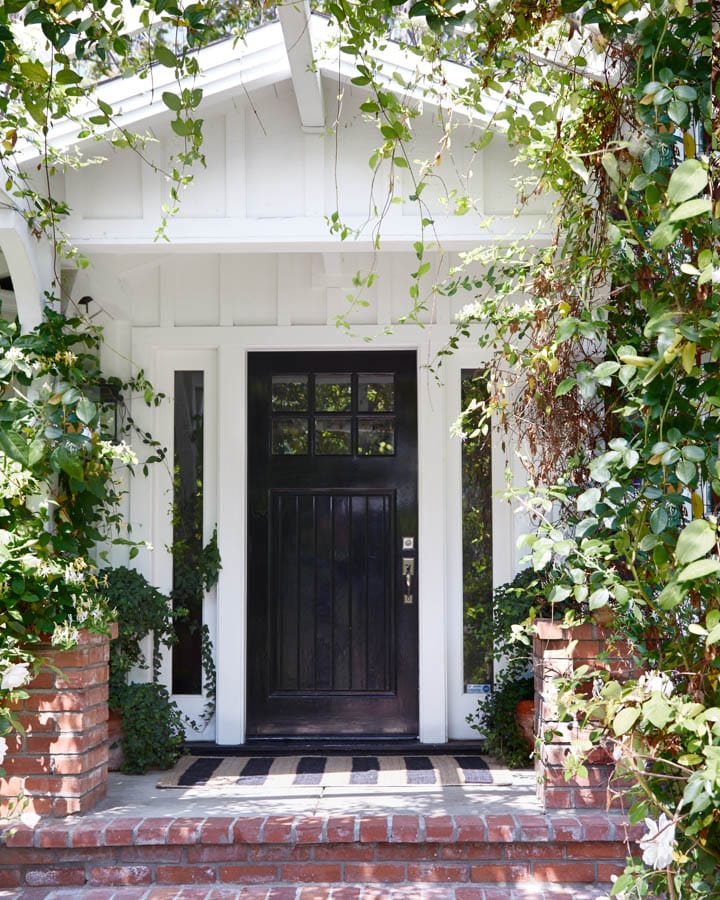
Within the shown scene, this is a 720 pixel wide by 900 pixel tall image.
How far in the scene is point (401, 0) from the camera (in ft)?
6.25

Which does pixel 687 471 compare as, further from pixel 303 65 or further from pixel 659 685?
pixel 303 65

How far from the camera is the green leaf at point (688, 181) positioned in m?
1.52

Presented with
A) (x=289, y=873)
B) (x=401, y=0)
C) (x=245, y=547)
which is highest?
(x=401, y=0)

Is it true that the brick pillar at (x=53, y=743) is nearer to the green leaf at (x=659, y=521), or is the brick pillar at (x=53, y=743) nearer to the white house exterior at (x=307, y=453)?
the white house exterior at (x=307, y=453)

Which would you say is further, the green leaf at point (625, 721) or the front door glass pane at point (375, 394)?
the front door glass pane at point (375, 394)

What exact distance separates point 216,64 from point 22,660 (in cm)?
226

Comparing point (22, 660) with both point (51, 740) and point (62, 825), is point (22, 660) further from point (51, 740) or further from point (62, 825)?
point (62, 825)

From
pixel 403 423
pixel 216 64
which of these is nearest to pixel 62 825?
pixel 403 423

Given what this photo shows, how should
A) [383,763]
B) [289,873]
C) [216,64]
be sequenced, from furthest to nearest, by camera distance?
1. [383,763]
2. [216,64]
3. [289,873]

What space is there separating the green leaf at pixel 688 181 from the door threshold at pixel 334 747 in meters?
3.79

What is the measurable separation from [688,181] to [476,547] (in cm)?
378

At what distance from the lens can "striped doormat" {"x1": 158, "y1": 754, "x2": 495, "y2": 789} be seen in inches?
173

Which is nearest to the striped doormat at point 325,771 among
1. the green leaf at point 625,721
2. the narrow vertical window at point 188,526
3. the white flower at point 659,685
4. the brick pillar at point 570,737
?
the narrow vertical window at point 188,526

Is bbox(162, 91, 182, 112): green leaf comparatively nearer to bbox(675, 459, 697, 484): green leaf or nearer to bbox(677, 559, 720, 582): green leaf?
bbox(675, 459, 697, 484): green leaf
